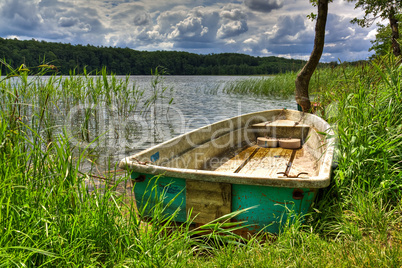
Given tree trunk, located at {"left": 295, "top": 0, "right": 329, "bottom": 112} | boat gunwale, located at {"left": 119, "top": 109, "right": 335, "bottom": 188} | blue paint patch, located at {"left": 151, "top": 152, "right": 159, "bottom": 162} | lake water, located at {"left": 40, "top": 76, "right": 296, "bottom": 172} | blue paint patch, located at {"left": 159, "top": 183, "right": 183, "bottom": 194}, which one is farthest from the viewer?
lake water, located at {"left": 40, "top": 76, "right": 296, "bottom": 172}

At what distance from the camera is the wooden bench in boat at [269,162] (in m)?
3.71

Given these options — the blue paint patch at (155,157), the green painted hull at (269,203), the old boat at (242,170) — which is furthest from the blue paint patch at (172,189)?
the blue paint patch at (155,157)

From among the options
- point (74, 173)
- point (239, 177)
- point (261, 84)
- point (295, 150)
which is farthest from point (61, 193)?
point (261, 84)

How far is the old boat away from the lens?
7.81 feet

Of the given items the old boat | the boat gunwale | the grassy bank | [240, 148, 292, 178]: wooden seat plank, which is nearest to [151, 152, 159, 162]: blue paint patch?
the old boat

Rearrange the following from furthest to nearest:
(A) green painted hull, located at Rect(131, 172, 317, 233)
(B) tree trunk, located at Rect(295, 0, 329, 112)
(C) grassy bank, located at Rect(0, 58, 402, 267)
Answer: (B) tree trunk, located at Rect(295, 0, 329, 112)
(A) green painted hull, located at Rect(131, 172, 317, 233)
(C) grassy bank, located at Rect(0, 58, 402, 267)

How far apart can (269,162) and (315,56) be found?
319 centimetres

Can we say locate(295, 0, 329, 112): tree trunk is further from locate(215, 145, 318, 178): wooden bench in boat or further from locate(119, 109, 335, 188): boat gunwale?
locate(119, 109, 335, 188): boat gunwale

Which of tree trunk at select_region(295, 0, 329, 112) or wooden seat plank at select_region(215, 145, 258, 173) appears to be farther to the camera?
tree trunk at select_region(295, 0, 329, 112)

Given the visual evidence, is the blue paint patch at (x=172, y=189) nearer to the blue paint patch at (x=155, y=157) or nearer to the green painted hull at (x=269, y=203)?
the green painted hull at (x=269, y=203)

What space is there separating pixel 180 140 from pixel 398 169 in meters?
2.18

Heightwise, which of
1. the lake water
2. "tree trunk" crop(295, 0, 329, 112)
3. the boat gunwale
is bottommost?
the lake water

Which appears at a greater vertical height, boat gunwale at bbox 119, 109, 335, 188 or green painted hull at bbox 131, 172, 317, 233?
boat gunwale at bbox 119, 109, 335, 188

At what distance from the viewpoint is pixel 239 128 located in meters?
5.26
